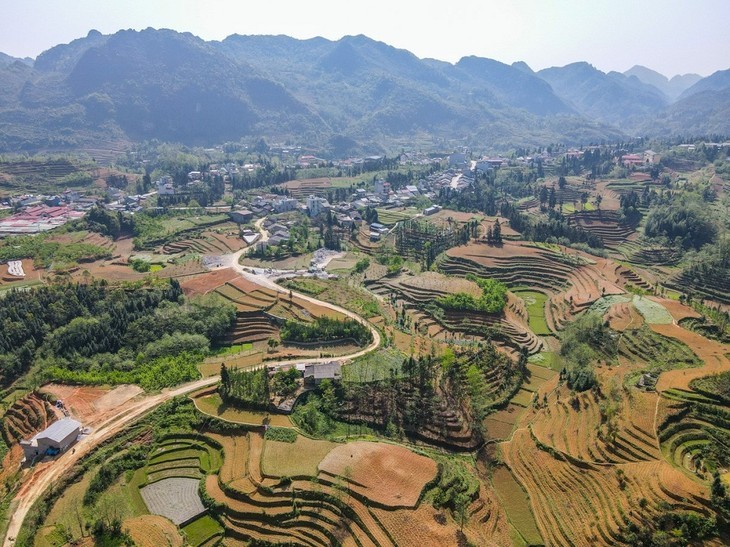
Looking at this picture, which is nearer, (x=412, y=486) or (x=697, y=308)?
(x=412, y=486)

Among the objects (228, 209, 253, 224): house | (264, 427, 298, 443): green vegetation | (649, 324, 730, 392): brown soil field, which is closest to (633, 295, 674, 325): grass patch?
(649, 324, 730, 392): brown soil field

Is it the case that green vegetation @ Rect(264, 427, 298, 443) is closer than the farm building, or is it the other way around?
the farm building

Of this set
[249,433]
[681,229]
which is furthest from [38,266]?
[681,229]

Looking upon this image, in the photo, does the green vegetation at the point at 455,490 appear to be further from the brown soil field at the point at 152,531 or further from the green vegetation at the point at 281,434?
the brown soil field at the point at 152,531

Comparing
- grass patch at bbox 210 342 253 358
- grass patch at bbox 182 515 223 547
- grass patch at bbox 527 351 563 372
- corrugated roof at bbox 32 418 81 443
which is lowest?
grass patch at bbox 527 351 563 372

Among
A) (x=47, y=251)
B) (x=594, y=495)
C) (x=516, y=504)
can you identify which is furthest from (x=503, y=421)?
(x=47, y=251)

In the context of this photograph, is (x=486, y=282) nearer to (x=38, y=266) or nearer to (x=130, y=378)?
(x=130, y=378)

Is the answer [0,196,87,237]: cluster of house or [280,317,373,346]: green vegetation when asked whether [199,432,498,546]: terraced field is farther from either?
[0,196,87,237]: cluster of house
